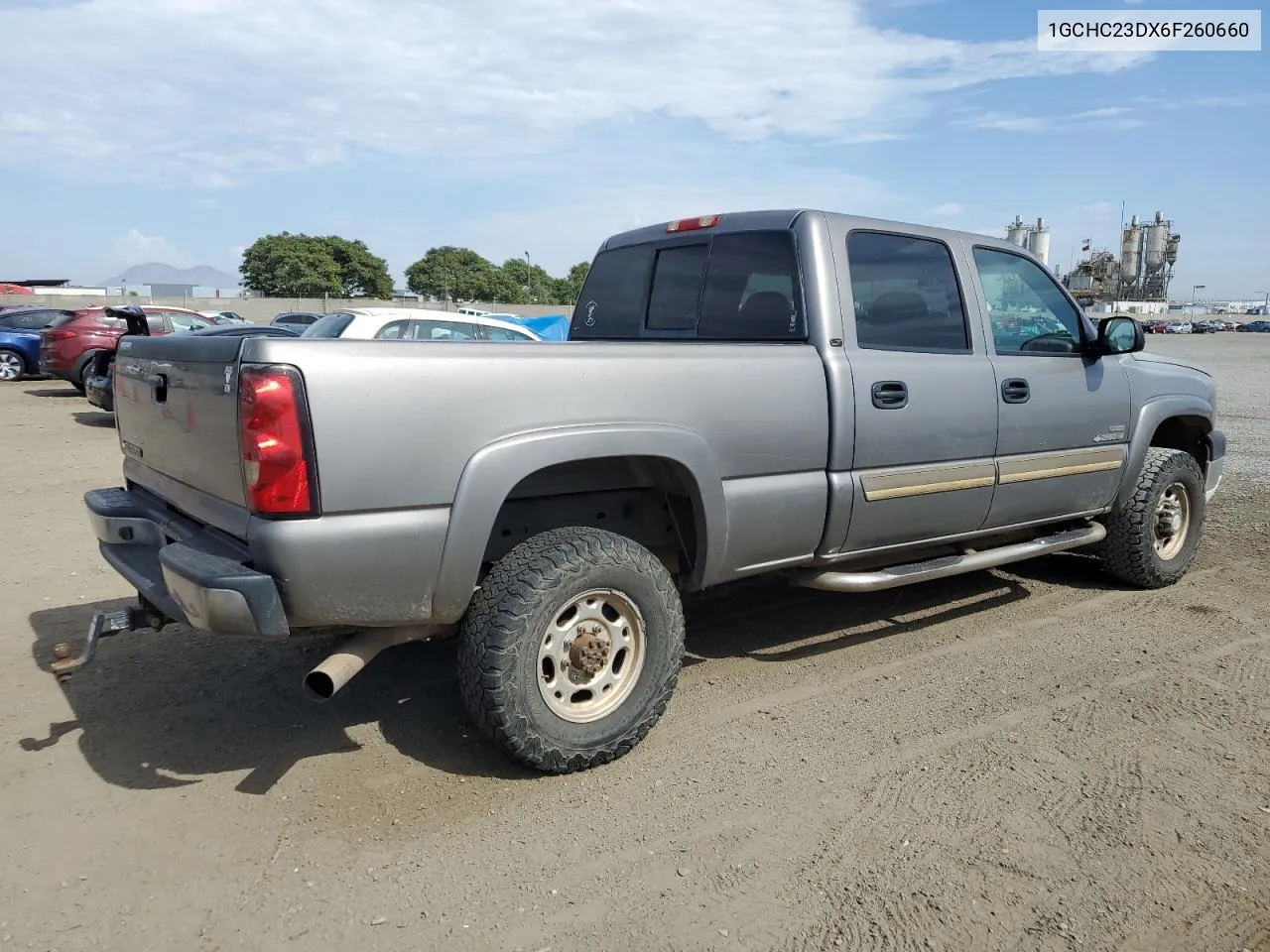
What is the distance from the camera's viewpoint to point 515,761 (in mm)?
3350

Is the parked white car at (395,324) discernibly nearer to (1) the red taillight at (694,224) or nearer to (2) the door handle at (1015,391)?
(1) the red taillight at (694,224)

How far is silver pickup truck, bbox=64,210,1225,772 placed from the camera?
2.90m

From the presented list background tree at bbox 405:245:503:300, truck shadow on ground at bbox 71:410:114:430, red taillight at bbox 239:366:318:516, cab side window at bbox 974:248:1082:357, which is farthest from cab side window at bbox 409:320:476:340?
background tree at bbox 405:245:503:300

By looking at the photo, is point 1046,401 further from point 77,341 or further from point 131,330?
point 77,341

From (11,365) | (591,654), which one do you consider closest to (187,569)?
(591,654)

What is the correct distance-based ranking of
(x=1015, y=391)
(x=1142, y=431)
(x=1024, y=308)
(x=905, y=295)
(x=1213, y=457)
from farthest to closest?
(x=1213, y=457)
(x=1142, y=431)
(x=1024, y=308)
(x=1015, y=391)
(x=905, y=295)

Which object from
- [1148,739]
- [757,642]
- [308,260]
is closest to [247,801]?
[757,642]

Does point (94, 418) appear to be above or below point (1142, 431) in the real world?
below

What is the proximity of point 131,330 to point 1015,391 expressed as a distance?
16.8 ft

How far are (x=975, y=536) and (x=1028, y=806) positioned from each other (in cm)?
179

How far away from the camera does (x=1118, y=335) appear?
513 centimetres

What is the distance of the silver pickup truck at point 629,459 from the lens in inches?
114

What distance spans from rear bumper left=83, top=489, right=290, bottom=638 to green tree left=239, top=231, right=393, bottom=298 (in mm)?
72573

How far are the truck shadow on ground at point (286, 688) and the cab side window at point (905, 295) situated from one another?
153cm
